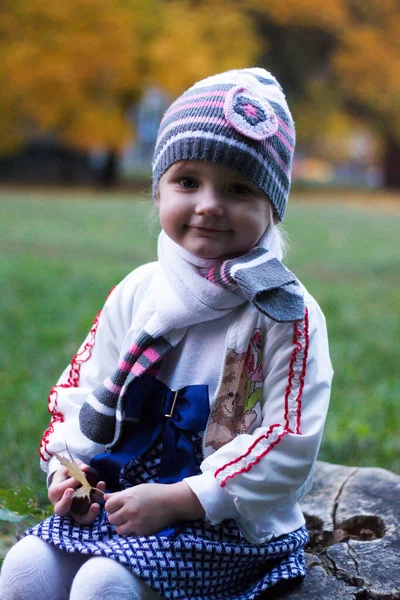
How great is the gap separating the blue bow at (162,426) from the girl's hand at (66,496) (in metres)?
0.07

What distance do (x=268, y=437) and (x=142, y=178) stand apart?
73.9 feet

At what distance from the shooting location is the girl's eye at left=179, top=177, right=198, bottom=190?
5.85ft

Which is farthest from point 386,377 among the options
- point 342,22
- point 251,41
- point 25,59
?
point 342,22

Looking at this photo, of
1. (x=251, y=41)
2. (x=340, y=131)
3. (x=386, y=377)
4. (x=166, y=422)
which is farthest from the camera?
(x=340, y=131)

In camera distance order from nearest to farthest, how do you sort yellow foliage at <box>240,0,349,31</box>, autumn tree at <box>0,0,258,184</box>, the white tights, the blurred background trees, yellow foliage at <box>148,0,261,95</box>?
the white tights, autumn tree at <box>0,0,258,184</box>, the blurred background trees, yellow foliage at <box>148,0,261,95</box>, yellow foliage at <box>240,0,349,31</box>

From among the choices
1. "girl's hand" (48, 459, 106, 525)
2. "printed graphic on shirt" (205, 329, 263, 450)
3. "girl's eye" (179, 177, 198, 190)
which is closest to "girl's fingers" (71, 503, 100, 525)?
"girl's hand" (48, 459, 106, 525)

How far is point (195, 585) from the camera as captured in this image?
166cm

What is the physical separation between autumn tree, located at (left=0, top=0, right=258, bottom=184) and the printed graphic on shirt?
56.8 ft

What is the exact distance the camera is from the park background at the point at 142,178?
12.6 feet

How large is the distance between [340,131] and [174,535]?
81.7 feet

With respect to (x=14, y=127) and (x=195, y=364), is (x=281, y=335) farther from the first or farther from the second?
(x=14, y=127)

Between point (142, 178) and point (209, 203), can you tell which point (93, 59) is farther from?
point (209, 203)

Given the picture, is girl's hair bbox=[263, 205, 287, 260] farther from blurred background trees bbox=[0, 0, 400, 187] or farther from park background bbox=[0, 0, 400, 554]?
blurred background trees bbox=[0, 0, 400, 187]

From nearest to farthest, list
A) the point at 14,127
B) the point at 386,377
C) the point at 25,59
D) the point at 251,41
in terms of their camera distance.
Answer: the point at 386,377, the point at 25,59, the point at 14,127, the point at 251,41
